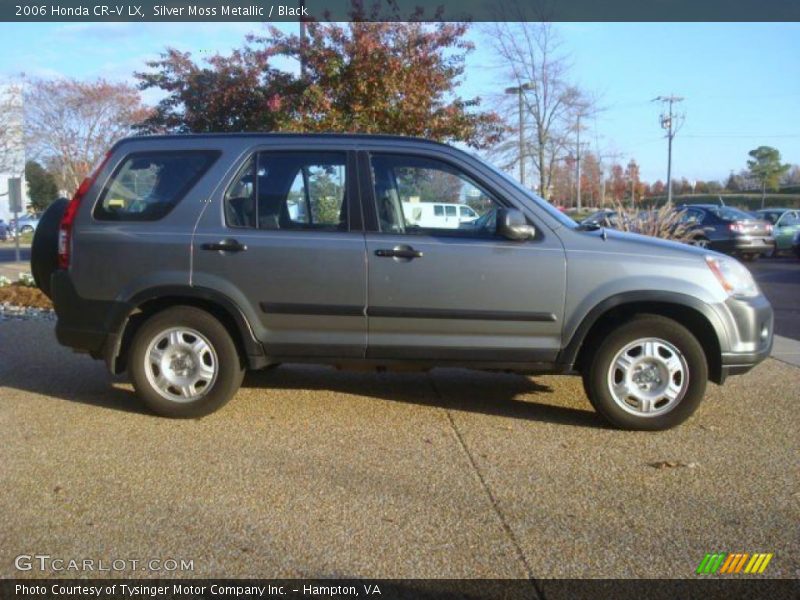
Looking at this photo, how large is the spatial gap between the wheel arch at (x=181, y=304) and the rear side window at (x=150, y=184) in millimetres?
548

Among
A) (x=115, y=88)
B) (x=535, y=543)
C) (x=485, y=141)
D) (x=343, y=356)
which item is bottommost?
(x=535, y=543)

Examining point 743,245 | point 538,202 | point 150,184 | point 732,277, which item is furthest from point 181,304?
point 743,245

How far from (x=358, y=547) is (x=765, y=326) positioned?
3.30m

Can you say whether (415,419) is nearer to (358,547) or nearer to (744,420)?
(358,547)

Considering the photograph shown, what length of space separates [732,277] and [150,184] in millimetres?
4066

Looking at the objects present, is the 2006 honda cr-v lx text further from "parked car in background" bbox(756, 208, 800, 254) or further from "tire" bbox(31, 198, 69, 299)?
"parked car in background" bbox(756, 208, 800, 254)

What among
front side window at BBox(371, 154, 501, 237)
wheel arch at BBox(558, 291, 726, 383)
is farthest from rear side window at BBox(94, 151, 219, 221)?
wheel arch at BBox(558, 291, 726, 383)

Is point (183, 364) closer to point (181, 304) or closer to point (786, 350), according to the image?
point (181, 304)

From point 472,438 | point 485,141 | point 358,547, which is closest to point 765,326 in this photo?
point 472,438

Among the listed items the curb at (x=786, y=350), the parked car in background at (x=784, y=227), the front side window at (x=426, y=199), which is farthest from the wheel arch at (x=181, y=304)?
the parked car in background at (x=784, y=227)

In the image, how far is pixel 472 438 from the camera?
4.92 m

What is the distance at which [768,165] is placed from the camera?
81.4 m

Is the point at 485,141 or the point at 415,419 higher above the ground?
the point at 485,141

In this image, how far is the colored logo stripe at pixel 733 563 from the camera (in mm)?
3283
